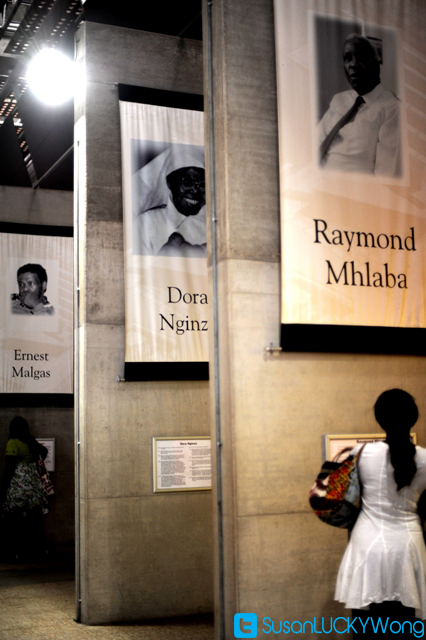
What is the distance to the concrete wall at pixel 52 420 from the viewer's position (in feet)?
38.9

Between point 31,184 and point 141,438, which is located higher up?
point 31,184

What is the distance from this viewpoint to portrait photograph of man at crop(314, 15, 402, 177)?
534cm

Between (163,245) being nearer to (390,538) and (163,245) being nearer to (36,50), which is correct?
(36,50)

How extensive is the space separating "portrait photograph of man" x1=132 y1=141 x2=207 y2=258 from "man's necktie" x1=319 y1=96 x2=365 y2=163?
2323 millimetres

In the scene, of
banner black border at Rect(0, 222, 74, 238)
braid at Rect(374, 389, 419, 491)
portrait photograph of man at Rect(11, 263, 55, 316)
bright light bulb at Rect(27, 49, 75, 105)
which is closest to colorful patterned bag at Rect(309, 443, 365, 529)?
braid at Rect(374, 389, 419, 491)

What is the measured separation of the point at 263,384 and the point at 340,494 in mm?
1407

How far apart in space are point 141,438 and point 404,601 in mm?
3863

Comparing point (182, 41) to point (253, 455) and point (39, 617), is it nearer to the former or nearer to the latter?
point (253, 455)

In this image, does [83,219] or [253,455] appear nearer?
[253,455]

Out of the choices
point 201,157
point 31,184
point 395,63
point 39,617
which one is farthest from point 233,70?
point 31,184

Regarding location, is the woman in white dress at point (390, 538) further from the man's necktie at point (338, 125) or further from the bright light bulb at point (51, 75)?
the bright light bulb at point (51, 75)

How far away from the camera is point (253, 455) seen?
16.4 feet

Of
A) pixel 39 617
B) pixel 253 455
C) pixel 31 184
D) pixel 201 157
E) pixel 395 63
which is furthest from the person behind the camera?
pixel 31 184

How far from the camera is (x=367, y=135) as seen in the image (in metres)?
5.42
